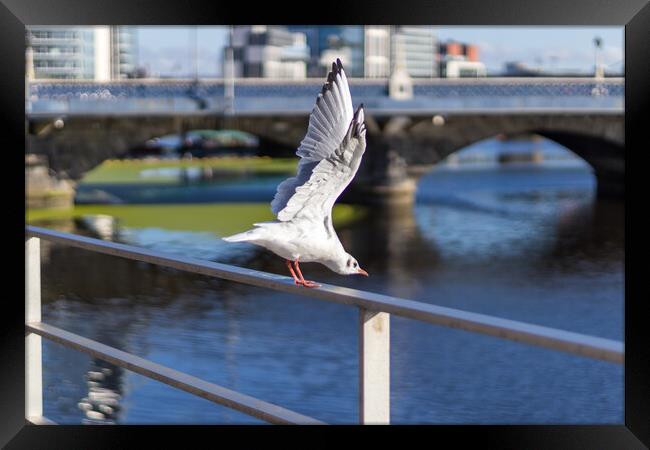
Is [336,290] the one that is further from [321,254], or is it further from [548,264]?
[548,264]

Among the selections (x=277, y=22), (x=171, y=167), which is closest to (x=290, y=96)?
(x=171, y=167)

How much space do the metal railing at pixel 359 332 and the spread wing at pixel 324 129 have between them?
419 mm

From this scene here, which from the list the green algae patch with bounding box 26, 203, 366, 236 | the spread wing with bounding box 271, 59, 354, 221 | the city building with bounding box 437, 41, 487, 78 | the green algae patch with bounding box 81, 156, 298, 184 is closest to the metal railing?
the spread wing with bounding box 271, 59, 354, 221

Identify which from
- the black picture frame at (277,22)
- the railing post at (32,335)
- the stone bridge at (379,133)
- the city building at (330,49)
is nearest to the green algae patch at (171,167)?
the stone bridge at (379,133)

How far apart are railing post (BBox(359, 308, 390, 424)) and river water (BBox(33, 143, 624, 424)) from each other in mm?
7099

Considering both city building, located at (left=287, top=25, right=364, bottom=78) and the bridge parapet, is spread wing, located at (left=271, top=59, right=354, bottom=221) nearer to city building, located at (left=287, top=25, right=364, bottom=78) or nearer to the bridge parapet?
the bridge parapet

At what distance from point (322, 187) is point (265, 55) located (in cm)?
7271

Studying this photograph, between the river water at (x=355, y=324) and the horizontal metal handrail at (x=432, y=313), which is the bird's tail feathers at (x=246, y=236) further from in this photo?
the river water at (x=355, y=324)

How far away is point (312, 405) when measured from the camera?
10484 mm

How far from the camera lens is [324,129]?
11.6 feet

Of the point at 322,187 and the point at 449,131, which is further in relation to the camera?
the point at 449,131

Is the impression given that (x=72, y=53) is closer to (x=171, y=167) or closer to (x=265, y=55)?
(x=265, y=55)

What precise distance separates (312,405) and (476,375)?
1865 mm

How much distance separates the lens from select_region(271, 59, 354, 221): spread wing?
11.4 ft
